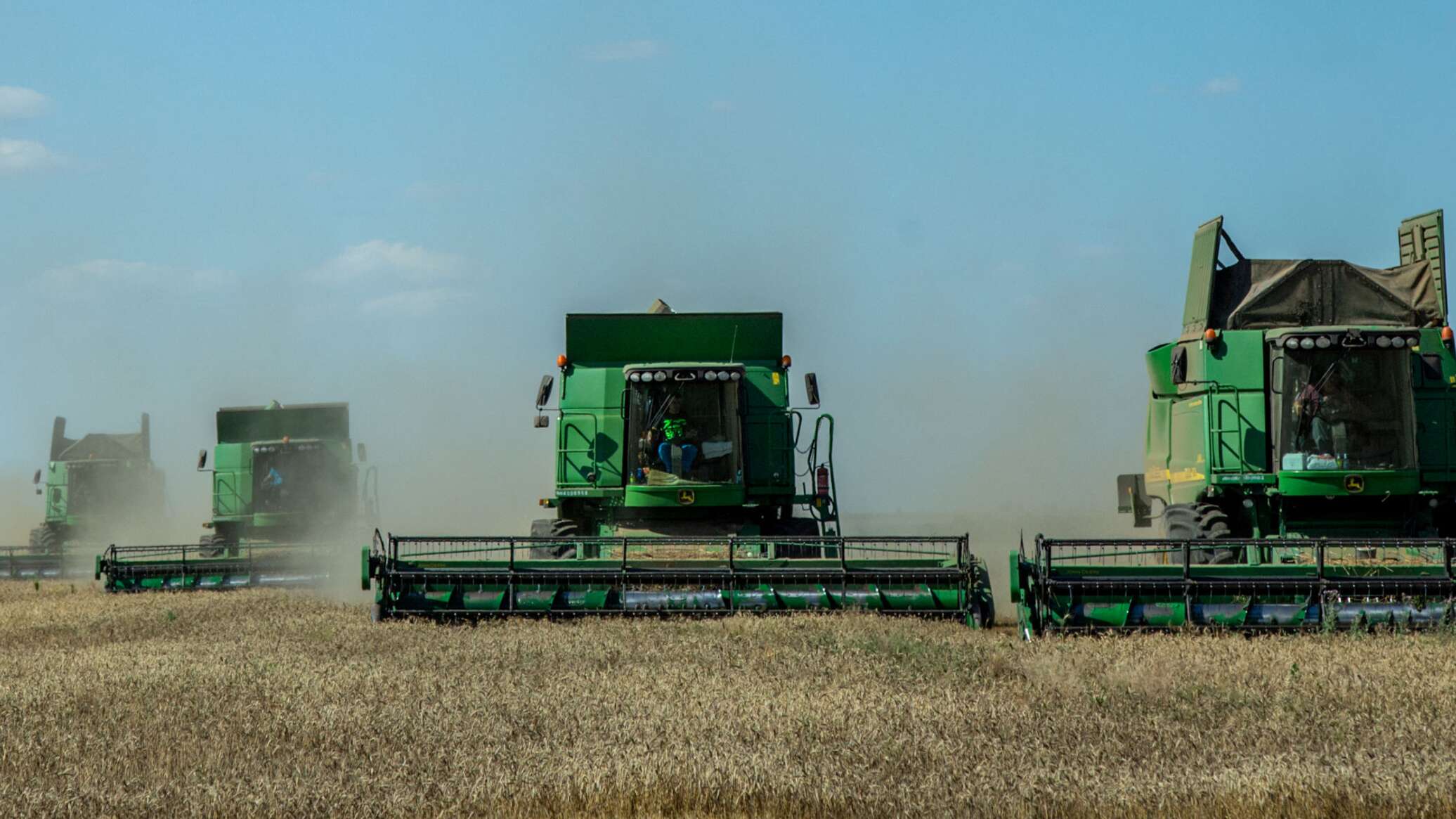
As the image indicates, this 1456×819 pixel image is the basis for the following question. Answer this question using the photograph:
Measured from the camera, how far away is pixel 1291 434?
1439cm

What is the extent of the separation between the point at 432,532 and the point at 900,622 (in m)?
22.2

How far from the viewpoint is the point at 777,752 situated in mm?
6746

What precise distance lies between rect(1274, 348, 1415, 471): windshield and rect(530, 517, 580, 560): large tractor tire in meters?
6.62

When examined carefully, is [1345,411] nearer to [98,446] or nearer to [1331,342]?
[1331,342]

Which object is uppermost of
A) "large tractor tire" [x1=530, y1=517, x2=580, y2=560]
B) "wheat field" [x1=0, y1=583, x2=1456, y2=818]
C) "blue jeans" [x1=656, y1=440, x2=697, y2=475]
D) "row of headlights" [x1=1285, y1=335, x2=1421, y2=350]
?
"row of headlights" [x1=1285, y1=335, x2=1421, y2=350]

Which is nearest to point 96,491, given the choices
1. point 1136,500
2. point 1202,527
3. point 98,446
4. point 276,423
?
point 98,446

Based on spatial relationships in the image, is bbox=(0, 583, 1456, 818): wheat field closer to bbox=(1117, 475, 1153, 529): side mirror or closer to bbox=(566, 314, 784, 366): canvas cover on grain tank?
bbox=(566, 314, 784, 366): canvas cover on grain tank

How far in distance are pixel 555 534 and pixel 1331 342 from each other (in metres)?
7.47

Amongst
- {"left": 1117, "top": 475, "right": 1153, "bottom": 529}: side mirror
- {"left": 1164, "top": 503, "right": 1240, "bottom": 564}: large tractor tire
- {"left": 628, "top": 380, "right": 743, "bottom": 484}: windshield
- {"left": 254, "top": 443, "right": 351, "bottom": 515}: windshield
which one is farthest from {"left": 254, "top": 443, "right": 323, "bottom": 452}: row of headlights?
{"left": 1164, "top": 503, "right": 1240, "bottom": 564}: large tractor tire

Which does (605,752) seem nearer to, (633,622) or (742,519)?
(633,622)

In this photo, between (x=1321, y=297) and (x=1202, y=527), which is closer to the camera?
(x=1202, y=527)

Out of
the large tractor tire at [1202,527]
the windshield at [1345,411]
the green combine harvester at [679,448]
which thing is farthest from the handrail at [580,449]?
the windshield at [1345,411]

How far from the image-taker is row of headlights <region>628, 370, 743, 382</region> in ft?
51.9

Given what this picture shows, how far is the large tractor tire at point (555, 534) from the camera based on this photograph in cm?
1553
